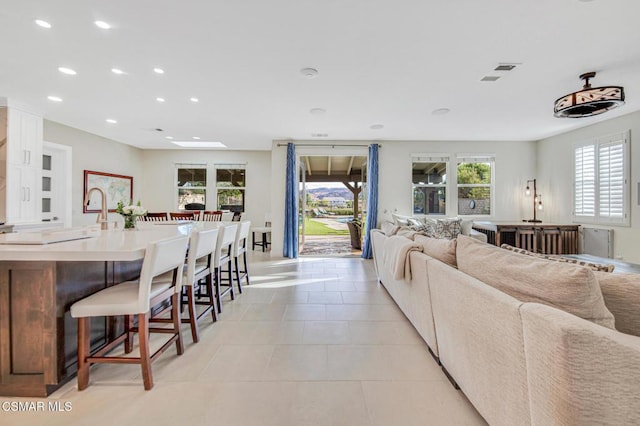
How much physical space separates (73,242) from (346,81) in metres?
3.14

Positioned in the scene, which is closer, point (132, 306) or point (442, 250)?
point (132, 306)

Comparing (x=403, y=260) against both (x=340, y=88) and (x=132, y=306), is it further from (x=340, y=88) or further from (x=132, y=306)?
(x=340, y=88)

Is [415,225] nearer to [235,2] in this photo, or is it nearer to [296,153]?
[296,153]

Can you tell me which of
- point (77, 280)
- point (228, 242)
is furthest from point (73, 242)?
point (228, 242)

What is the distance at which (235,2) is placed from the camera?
2203 mm

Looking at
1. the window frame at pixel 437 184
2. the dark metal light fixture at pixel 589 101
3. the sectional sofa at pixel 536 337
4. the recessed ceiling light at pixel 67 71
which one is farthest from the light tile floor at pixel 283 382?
the window frame at pixel 437 184

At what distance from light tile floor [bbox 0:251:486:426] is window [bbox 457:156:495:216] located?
4851mm

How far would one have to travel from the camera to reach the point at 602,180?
5133 mm

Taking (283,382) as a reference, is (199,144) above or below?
above

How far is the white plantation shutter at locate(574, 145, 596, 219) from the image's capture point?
17.5ft

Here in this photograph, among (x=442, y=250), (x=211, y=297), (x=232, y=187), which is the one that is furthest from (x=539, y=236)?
(x=232, y=187)

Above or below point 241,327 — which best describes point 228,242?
above

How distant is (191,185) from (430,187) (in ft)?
20.7

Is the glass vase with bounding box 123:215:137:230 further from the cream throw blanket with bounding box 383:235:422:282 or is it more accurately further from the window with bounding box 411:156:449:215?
the window with bounding box 411:156:449:215
